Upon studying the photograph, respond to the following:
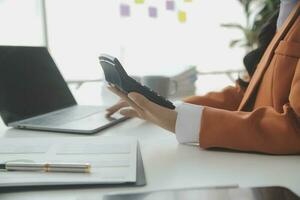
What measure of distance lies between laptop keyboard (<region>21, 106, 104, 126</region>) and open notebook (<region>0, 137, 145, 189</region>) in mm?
169

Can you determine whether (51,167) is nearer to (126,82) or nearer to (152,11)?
(126,82)

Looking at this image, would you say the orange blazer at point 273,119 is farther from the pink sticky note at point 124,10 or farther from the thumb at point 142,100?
the pink sticky note at point 124,10

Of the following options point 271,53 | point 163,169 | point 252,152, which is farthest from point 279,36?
point 163,169

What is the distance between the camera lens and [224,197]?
0.43 metres

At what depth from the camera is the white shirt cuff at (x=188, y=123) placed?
659mm

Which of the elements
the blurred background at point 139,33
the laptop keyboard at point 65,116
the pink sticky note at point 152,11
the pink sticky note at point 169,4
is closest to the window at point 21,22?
the blurred background at point 139,33

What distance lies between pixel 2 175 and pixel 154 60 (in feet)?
5.16

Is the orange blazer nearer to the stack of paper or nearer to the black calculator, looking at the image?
the black calculator

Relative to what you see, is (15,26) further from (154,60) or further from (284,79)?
(284,79)

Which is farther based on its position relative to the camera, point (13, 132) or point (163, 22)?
point (163, 22)

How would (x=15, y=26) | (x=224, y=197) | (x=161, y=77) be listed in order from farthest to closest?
(x=15, y=26) < (x=161, y=77) < (x=224, y=197)

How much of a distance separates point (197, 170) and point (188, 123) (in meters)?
0.13

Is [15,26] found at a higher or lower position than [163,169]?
higher

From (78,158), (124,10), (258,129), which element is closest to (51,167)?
(78,158)
